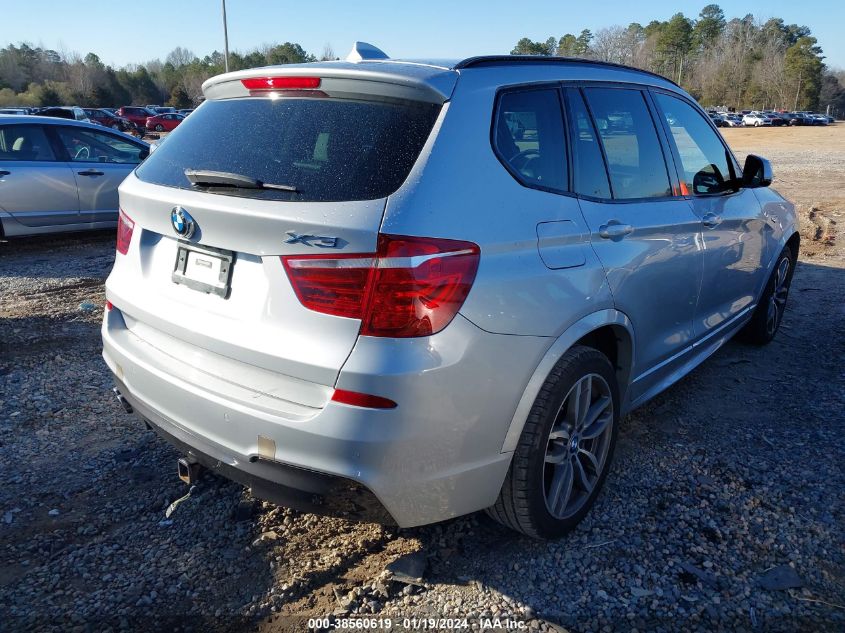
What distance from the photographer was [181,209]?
2.41 m

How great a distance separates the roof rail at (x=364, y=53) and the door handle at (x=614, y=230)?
1185 millimetres

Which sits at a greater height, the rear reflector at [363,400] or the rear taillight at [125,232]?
the rear taillight at [125,232]

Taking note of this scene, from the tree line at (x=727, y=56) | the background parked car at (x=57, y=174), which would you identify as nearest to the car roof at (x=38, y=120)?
the background parked car at (x=57, y=174)

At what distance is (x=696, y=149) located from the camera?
386 centimetres

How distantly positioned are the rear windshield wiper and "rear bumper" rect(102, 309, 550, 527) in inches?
24.4

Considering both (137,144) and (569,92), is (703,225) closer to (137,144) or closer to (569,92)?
(569,92)

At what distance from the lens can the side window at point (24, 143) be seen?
314 inches

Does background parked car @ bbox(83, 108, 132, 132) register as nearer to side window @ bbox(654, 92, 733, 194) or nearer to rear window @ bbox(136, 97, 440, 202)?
side window @ bbox(654, 92, 733, 194)

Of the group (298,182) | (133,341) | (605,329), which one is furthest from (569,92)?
(133,341)

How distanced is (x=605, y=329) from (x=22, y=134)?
26.5 ft

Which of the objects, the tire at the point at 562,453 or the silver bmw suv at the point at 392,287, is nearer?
the silver bmw suv at the point at 392,287

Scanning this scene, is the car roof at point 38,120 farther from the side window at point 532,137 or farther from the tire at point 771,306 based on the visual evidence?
the tire at point 771,306

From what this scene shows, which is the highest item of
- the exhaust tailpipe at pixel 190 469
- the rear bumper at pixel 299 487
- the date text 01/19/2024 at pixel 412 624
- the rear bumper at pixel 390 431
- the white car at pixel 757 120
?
the white car at pixel 757 120

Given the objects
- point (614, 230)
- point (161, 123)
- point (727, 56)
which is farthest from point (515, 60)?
point (727, 56)
